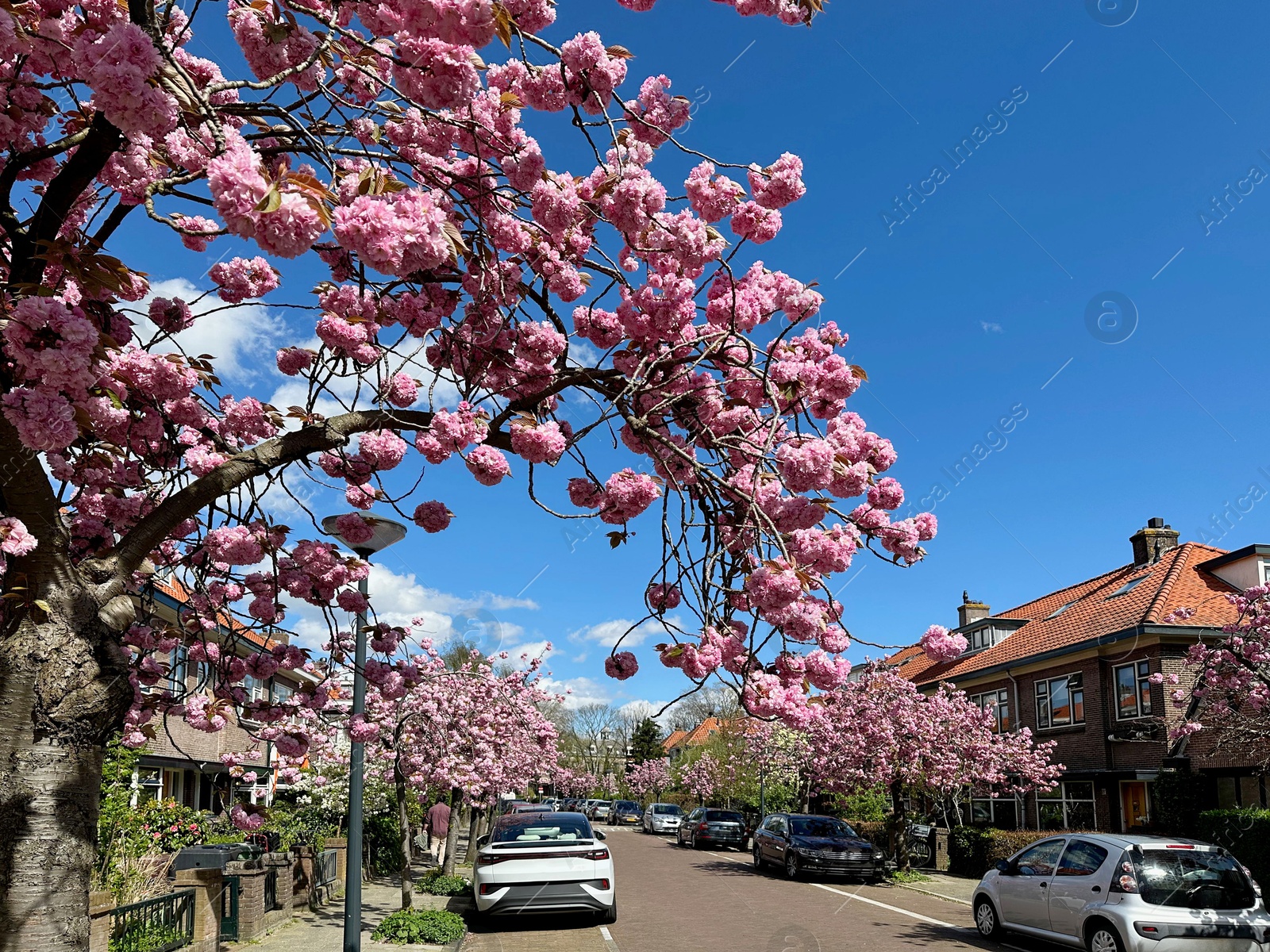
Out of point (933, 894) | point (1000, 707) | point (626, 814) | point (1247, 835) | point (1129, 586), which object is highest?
point (1129, 586)

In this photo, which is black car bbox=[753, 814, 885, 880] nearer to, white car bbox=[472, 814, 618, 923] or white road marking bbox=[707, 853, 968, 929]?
white road marking bbox=[707, 853, 968, 929]

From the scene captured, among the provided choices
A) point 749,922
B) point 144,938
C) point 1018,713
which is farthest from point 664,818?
point 144,938

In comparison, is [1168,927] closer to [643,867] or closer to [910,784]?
[910,784]

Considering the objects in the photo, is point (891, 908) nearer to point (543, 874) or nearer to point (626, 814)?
point (543, 874)

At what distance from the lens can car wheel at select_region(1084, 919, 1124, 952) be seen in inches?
403

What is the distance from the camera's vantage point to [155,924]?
8469 millimetres

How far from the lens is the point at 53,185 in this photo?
4.19 m

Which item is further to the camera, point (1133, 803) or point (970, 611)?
point (970, 611)

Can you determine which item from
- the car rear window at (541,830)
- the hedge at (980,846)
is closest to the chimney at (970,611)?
the hedge at (980,846)

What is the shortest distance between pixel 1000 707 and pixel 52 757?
105 feet

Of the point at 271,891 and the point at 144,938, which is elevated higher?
the point at 144,938

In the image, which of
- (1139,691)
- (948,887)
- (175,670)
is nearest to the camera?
(175,670)

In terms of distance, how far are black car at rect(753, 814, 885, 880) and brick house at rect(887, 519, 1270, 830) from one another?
14.2ft

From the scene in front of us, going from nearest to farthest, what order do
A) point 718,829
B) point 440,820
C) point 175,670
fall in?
1. point 175,670
2. point 440,820
3. point 718,829
